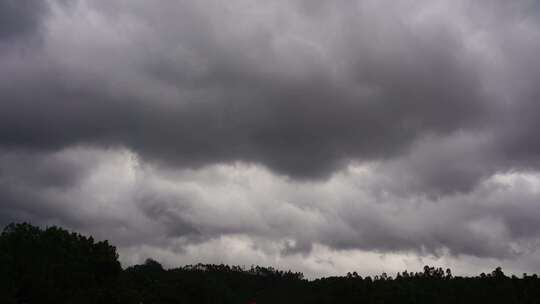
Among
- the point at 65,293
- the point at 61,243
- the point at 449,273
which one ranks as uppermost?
the point at 449,273

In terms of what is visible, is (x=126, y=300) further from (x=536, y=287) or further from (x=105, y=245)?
(x=536, y=287)

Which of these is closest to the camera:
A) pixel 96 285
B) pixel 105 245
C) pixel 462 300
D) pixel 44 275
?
pixel 44 275

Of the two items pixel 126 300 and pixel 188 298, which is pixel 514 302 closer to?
pixel 188 298

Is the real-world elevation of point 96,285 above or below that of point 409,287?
below

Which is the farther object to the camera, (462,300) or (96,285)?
(462,300)

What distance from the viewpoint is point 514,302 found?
144000 mm

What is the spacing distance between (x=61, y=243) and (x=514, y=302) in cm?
10135

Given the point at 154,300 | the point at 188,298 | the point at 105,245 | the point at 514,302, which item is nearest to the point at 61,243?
the point at 105,245

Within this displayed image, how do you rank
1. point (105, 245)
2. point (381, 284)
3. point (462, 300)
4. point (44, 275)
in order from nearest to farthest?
point (44, 275) → point (105, 245) → point (462, 300) → point (381, 284)

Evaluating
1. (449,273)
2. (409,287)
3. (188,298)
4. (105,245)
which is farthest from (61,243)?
(449,273)

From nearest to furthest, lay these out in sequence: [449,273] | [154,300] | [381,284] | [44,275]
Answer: [44,275] → [154,300] → [381,284] → [449,273]

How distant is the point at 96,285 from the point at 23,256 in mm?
13669

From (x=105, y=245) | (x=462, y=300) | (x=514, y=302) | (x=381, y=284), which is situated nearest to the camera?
(x=105, y=245)

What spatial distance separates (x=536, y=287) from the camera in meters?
152
